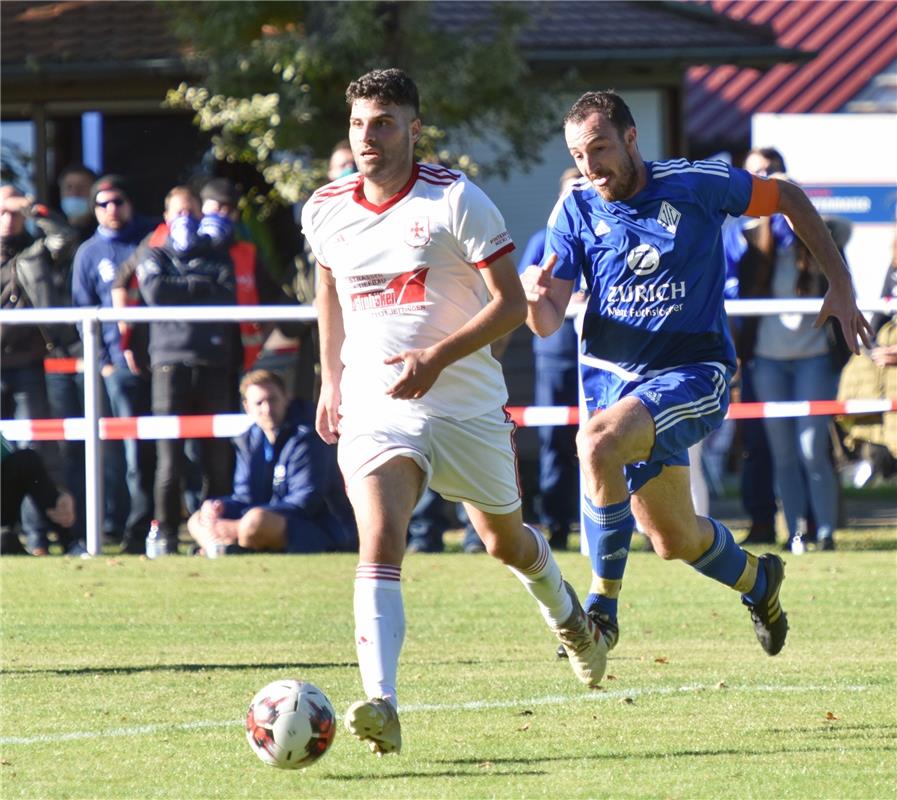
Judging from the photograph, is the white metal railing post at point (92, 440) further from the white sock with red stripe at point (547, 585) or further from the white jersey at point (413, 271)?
the white jersey at point (413, 271)

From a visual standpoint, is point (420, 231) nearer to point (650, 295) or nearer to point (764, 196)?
point (650, 295)

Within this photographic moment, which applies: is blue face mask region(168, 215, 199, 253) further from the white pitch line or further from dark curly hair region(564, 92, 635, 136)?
the white pitch line

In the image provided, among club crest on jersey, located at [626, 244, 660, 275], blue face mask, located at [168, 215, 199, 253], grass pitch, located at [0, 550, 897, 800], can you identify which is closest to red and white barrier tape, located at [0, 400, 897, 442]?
grass pitch, located at [0, 550, 897, 800]

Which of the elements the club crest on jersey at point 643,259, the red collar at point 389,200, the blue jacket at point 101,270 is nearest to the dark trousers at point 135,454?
the blue jacket at point 101,270

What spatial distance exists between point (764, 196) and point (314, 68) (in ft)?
31.4

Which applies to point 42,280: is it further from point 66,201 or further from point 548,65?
point 548,65

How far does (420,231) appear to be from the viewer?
645 cm

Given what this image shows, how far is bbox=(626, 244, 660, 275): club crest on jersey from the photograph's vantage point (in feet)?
24.1

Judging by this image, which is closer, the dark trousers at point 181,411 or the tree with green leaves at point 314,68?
the dark trousers at point 181,411

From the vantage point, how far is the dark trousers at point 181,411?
12.2 m

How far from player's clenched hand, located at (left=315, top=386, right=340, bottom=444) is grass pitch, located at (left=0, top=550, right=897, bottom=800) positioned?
42.7 inches

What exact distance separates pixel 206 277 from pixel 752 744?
275 inches

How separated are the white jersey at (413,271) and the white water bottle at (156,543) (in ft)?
18.9

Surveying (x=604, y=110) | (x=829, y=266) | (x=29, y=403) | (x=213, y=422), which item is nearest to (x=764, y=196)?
(x=829, y=266)
